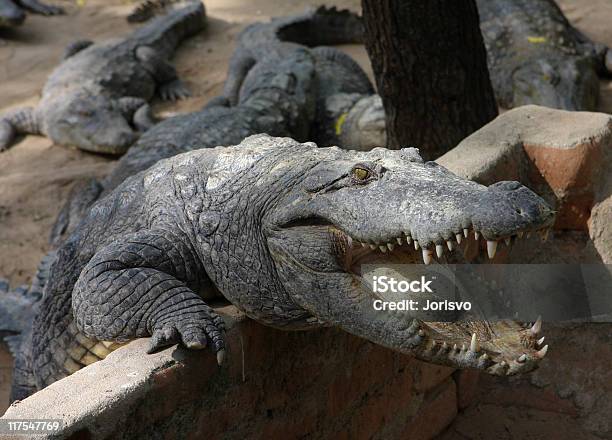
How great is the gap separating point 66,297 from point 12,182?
302 centimetres

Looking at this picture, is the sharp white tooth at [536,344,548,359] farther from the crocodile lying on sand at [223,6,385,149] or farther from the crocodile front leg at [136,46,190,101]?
the crocodile front leg at [136,46,190,101]

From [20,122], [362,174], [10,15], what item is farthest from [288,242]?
[10,15]

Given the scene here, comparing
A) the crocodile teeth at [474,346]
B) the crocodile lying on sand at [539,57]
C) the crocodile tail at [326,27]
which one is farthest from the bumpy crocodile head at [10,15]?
the crocodile teeth at [474,346]

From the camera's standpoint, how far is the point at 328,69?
6.46 meters

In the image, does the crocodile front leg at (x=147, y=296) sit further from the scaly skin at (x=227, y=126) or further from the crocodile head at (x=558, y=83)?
the crocodile head at (x=558, y=83)

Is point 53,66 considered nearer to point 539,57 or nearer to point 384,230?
point 539,57

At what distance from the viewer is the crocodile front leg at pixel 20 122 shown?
6598 mm

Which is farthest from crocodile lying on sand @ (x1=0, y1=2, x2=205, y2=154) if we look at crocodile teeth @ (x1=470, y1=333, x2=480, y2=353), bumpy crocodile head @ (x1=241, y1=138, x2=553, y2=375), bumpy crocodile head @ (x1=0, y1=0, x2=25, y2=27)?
crocodile teeth @ (x1=470, y1=333, x2=480, y2=353)

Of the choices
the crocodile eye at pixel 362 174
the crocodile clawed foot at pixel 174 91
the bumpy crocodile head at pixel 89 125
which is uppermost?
the crocodile eye at pixel 362 174

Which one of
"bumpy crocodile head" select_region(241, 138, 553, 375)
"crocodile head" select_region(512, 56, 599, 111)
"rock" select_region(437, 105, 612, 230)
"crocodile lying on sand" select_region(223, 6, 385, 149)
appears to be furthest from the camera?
"crocodile head" select_region(512, 56, 599, 111)

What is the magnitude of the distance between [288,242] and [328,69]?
434cm

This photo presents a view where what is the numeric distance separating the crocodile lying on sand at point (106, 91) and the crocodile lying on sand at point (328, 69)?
0.75 m

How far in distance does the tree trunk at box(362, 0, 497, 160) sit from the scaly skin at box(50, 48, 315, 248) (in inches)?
53.0

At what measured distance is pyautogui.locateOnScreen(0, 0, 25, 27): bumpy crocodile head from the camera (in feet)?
28.0
